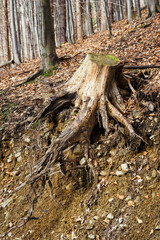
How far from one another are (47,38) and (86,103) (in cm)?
408

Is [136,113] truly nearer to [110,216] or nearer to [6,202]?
[110,216]

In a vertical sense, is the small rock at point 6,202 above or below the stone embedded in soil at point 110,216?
below

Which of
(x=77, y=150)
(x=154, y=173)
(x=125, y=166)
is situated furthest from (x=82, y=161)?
(x=154, y=173)

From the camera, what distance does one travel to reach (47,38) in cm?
668

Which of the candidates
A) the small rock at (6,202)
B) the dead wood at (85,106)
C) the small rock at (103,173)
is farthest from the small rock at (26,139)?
the small rock at (103,173)

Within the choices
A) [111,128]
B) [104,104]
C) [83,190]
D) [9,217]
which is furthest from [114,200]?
[9,217]

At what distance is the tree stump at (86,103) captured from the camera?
10.2ft

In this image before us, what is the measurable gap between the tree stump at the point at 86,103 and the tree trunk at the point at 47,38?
3.07 metres

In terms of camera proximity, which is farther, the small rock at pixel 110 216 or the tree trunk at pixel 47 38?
the tree trunk at pixel 47 38

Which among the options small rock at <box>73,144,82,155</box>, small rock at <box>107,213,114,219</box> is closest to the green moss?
small rock at <box>73,144,82,155</box>

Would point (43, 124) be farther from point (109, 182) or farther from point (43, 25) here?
point (43, 25)

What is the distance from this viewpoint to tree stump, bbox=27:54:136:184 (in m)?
3.11

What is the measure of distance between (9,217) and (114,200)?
192 cm

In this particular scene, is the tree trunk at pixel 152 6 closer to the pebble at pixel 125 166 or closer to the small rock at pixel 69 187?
the pebble at pixel 125 166
